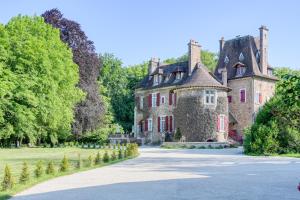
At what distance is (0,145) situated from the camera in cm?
4069

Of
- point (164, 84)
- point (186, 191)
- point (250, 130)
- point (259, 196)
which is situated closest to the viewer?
point (259, 196)

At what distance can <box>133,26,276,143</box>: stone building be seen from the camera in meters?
41.0

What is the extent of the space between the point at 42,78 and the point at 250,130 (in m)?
14.6

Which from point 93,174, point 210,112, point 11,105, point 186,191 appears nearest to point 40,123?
point 11,105

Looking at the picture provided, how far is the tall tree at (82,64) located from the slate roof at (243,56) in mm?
12916

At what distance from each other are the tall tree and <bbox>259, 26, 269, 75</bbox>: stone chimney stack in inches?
641

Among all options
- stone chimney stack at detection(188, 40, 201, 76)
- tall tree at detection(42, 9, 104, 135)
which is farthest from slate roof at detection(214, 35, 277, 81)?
tall tree at detection(42, 9, 104, 135)

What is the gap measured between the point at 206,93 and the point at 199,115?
6.92 feet

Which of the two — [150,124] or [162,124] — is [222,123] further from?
[150,124]

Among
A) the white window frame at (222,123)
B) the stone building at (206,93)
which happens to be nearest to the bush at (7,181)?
the stone building at (206,93)

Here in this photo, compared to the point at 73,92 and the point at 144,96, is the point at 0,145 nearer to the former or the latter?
the point at 73,92

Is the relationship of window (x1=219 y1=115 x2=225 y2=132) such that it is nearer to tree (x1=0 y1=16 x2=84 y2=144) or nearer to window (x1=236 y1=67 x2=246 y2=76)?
window (x1=236 y1=67 x2=246 y2=76)

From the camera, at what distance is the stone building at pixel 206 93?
41.0 m

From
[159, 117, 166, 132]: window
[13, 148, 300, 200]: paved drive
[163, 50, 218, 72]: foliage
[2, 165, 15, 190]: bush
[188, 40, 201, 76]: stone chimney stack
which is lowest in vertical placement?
[13, 148, 300, 200]: paved drive
